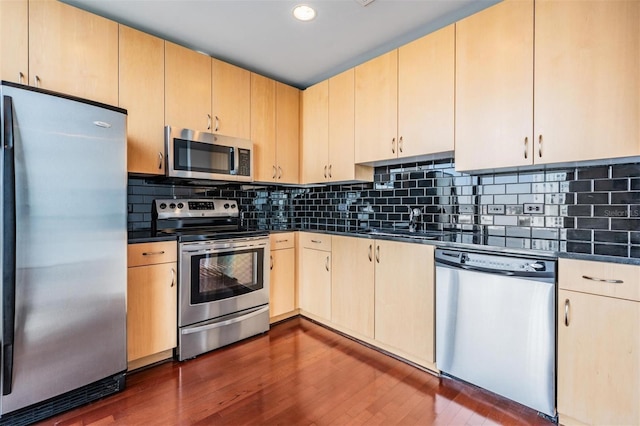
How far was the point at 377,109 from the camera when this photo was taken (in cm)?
253

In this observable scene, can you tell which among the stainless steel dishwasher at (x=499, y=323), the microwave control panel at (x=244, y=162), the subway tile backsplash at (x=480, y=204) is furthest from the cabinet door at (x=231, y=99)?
the stainless steel dishwasher at (x=499, y=323)

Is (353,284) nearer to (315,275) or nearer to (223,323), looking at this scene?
(315,275)

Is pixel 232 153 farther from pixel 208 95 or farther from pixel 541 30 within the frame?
pixel 541 30

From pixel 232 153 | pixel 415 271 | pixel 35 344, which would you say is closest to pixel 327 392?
pixel 415 271

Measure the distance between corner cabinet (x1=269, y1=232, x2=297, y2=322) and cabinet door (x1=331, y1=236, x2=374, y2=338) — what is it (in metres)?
0.51

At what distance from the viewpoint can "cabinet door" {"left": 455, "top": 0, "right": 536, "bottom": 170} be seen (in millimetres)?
1769

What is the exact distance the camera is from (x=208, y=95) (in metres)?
2.62

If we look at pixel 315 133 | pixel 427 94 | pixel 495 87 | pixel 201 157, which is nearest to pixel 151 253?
pixel 201 157

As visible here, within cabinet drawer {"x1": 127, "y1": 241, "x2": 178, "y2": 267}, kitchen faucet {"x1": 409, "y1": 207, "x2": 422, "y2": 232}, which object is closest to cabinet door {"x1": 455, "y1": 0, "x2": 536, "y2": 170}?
kitchen faucet {"x1": 409, "y1": 207, "x2": 422, "y2": 232}

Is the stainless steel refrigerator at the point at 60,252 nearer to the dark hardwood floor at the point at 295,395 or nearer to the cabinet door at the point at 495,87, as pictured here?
the dark hardwood floor at the point at 295,395

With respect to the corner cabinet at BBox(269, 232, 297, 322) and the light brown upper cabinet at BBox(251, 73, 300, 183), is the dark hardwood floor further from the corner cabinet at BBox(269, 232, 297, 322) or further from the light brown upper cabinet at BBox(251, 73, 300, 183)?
the light brown upper cabinet at BBox(251, 73, 300, 183)

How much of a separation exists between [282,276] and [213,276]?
751 mm

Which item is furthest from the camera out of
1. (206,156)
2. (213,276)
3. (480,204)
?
(206,156)

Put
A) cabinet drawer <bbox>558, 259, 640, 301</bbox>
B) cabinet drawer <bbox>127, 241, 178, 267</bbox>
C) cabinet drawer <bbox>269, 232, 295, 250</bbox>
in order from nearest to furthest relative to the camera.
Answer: cabinet drawer <bbox>558, 259, 640, 301</bbox> < cabinet drawer <bbox>127, 241, 178, 267</bbox> < cabinet drawer <bbox>269, 232, 295, 250</bbox>
